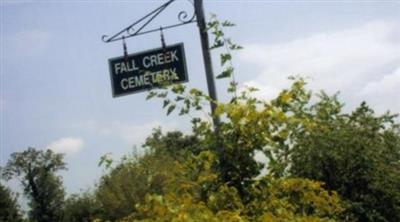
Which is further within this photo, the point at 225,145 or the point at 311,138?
the point at 311,138

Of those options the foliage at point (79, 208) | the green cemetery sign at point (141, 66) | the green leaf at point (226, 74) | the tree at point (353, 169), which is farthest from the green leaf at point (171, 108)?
the foliage at point (79, 208)

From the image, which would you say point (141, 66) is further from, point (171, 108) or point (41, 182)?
point (41, 182)

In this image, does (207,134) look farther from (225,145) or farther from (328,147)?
(328,147)

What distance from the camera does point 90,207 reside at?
52969mm

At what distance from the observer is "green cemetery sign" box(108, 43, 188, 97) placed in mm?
8406

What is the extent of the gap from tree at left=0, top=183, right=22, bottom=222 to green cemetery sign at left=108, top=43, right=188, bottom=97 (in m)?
48.3

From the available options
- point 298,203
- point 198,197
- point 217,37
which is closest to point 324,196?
point 298,203

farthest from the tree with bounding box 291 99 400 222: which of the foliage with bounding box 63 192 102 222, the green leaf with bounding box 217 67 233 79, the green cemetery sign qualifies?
the foliage with bounding box 63 192 102 222

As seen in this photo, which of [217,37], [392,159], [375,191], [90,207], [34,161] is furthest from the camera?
[34,161]

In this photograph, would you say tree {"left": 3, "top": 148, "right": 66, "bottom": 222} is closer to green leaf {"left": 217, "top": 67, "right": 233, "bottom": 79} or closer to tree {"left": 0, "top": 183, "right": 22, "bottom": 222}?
tree {"left": 0, "top": 183, "right": 22, "bottom": 222}

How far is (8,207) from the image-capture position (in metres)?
55.4

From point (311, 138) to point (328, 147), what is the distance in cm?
42

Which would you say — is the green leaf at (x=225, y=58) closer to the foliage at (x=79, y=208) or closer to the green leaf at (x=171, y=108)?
the green leaf at (x=171, y=108)

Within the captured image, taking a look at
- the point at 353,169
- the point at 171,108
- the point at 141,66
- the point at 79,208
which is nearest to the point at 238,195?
the point at 171,108
